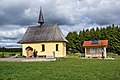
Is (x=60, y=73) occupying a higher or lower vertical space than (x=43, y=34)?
lower

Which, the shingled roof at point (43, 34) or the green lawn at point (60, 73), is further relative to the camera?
the shingled roof at point (43, 34)

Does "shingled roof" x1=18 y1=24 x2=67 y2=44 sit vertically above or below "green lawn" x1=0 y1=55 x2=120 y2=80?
above

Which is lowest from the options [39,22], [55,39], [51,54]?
[51,54]

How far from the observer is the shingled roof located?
4119cm

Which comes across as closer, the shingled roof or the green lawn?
the green lawn

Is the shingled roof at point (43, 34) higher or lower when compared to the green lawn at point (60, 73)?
higher

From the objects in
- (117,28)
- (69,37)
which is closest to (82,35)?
(69,37)

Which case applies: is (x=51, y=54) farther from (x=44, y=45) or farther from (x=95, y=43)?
(x=95, y=43)

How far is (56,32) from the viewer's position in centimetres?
4191

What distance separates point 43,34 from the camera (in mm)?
42031

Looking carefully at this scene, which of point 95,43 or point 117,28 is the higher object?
point 117,28

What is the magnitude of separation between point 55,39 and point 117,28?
65.2ft

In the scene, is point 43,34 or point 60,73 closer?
point 60,73

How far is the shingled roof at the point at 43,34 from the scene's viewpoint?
135 feet
